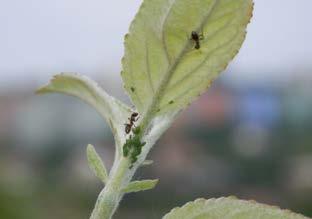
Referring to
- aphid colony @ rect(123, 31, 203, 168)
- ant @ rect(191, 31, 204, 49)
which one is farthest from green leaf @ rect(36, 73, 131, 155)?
ant @ rect(191, 31, 204, 49)

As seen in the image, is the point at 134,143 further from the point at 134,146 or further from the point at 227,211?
Result: the point at 227,211

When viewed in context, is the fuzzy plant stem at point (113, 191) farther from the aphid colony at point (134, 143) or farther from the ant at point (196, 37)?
the ant at point (196, 37)

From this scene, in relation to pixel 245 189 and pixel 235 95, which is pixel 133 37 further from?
pixel 235 95

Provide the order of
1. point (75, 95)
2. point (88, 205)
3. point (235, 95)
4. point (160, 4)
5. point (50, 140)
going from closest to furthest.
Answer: point (160, 4), point (75, 95), point (88, 205), point (50, 140), point (235, 95)

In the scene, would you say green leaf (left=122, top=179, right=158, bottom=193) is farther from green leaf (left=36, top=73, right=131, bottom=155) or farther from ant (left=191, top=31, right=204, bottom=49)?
ant (left=191, top=31, right=204, bottom=49)

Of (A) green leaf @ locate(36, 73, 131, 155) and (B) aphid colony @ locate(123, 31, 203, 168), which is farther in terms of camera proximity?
(A) green leaf @ locate(36, 73, 131, 155)

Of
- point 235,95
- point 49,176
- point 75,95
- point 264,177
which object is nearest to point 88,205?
point 49,176
